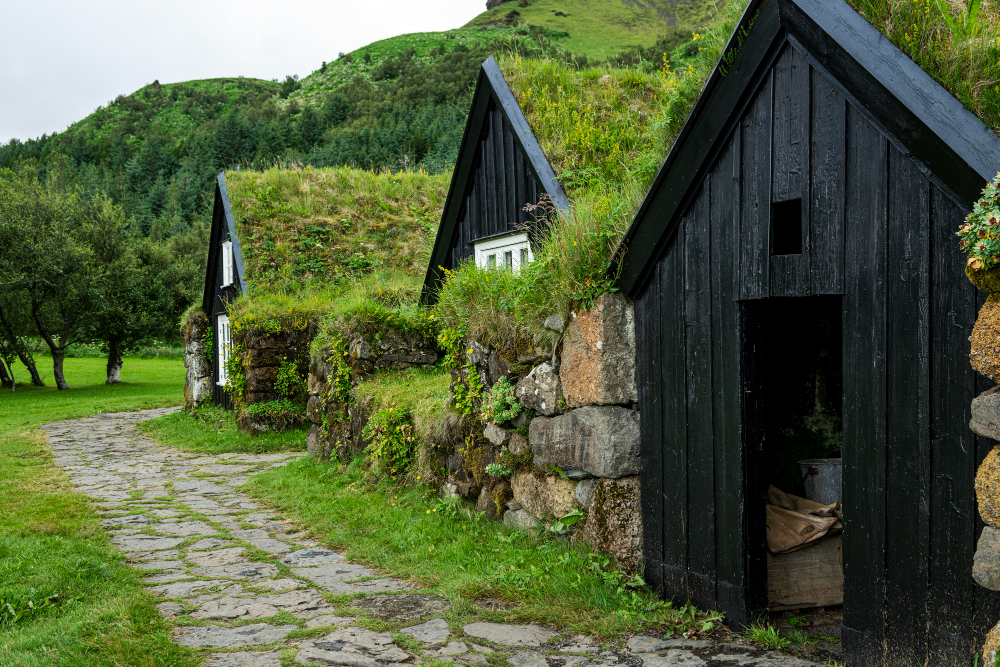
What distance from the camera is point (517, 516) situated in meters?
6.05

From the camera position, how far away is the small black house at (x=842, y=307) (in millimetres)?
3246

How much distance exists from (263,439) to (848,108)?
40.7ft

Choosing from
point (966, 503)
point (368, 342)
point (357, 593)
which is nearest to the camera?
point (966, 503)

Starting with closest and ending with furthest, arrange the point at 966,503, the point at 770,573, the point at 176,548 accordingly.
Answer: the point at 966,503 < the point at 770,573 < the point at 176,548

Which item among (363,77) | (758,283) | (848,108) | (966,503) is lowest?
(966,503)

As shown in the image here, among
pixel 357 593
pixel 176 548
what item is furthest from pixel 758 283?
pixel 176 548

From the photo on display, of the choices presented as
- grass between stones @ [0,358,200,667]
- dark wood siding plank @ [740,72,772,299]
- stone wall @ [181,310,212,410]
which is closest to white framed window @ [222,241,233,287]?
stone wall @ [181,310,212,410]

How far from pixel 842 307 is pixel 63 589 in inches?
219

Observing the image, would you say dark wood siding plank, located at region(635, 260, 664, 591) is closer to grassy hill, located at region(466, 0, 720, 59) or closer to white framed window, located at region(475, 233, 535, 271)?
white framed window, located at region(475, 233, 535, 271)

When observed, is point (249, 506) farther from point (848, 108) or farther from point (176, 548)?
point (848, 108)

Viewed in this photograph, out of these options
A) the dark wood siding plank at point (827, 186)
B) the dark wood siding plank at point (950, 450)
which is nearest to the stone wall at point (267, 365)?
the dark wood siding plank at point (827, 186)

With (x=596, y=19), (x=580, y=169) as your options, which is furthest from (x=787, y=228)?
(x=596, y=19)

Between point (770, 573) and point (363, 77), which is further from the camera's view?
point (363, 77)

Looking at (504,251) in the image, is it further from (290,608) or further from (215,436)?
(215,436)
